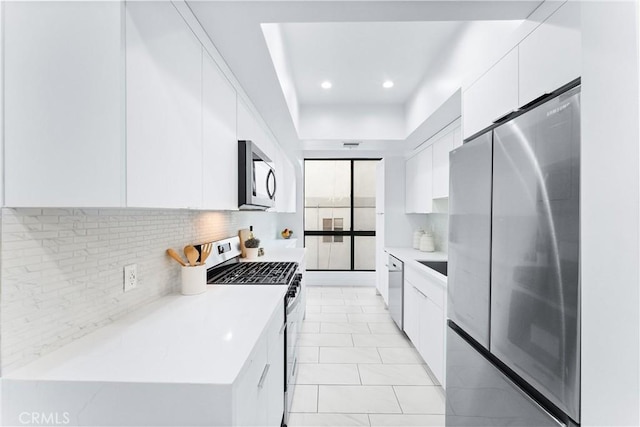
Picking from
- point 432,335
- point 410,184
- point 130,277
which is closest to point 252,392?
point 130,277

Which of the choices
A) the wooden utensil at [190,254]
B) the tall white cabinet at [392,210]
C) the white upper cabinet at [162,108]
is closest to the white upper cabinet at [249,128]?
the white upper cabinet at [162,108]

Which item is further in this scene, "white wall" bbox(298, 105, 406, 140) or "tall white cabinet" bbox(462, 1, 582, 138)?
"white wall" bbox(298, 105, 406, 140)

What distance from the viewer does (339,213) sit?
5633mm

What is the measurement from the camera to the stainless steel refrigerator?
927 millimetres

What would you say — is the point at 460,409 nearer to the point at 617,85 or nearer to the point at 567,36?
the point at 617,85

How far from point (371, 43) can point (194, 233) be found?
6.51ft

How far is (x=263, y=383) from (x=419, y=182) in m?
3.12

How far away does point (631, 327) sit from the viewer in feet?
1.76

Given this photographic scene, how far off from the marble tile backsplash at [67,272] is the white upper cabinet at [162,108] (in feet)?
1.14

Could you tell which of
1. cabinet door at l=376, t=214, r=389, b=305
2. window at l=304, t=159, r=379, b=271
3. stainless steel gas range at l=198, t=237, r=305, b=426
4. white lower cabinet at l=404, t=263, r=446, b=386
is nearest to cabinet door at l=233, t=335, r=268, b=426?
stainless steel gas range at l=198, t=237, r=305, b=426

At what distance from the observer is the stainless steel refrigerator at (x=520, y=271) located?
927mm

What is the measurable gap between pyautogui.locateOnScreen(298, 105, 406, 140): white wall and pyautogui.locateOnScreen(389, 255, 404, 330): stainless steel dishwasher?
1.54m

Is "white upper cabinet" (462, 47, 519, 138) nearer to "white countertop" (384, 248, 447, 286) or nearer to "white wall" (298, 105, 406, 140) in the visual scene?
"white countertop" (384, 248, 447, 286)

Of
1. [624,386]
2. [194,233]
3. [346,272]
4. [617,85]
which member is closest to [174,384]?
[624,386]
